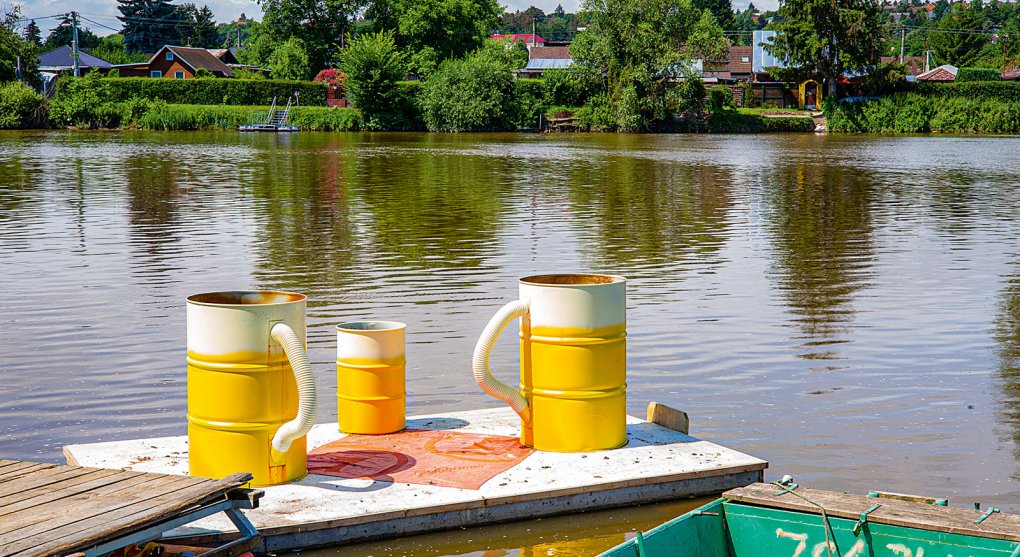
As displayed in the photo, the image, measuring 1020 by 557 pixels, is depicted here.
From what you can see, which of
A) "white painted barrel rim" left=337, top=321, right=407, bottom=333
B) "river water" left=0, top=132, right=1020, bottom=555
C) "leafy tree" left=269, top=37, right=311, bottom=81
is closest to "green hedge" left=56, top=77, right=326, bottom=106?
"leafy tree" left=269, top=37, right=311, bottom=81

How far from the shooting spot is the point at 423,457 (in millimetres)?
7008

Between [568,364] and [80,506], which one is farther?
[568,364]

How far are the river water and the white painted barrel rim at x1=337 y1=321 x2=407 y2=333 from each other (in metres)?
1.31

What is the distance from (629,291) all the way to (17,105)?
6949 centimetres

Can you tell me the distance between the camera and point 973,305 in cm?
1315

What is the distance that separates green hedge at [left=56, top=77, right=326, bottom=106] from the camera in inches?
3100

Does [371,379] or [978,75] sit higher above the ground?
[978,75]

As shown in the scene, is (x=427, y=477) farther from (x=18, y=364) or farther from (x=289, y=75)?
(x=289, y=75)

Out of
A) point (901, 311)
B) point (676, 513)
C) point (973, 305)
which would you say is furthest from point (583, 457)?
point (973, 305)

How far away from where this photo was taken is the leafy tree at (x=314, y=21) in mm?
98188

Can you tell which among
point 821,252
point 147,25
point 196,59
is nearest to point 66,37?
point 147,25

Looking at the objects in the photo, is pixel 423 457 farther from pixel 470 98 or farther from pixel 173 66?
pixel 173 66

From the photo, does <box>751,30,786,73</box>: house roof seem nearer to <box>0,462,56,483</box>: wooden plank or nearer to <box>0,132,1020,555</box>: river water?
<box>0,132,1020,555</box>: river water

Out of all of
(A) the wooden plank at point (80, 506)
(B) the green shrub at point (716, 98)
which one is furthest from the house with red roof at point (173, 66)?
(A) the wooden plank at point (80, 506)
